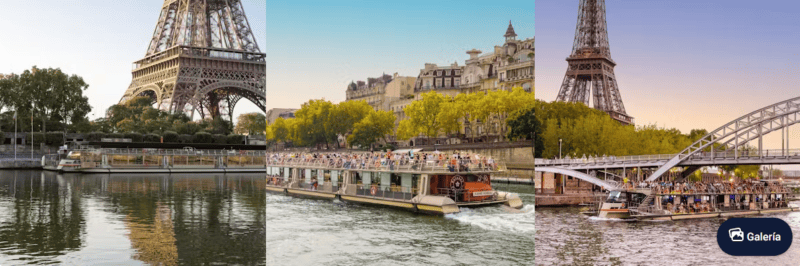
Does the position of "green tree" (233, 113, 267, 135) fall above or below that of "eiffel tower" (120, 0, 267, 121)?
below

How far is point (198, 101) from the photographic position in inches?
2242

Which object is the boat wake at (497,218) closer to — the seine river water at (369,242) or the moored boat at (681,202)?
the seine river water at (369,242)

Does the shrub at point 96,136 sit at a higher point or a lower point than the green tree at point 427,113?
higher

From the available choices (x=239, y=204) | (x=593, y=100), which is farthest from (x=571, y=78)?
(x=239, y=204)

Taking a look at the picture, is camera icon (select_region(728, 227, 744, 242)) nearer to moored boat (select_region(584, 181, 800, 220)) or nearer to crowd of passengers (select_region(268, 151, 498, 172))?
crowd of passengers (select_region(268, 151, 498, 172))

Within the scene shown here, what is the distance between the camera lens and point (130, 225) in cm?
1800

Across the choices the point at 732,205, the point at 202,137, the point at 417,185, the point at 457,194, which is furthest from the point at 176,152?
the point at 417,185

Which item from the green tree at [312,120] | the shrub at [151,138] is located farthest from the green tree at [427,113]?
the shrub at [151,138]

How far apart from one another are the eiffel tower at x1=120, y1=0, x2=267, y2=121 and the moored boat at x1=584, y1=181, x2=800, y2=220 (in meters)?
33.8

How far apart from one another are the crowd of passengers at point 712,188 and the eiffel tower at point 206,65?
111ft

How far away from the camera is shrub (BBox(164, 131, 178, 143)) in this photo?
50.9 meters

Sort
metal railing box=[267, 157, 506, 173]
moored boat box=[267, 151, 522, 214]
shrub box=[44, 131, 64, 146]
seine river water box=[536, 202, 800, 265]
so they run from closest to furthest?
1. metal railing box=[267, 157, 506, 173]
2. moored boat box=[267, 151, 522, 214]
3. seine river water box=[536, 202, 800, 265]
4. shrub box=[44, 131, 64, 146]

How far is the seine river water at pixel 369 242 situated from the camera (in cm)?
618

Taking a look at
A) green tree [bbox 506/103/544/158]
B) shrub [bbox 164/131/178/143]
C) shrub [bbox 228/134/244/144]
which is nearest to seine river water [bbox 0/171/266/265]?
green tree [bbox 506/103/544/158]
